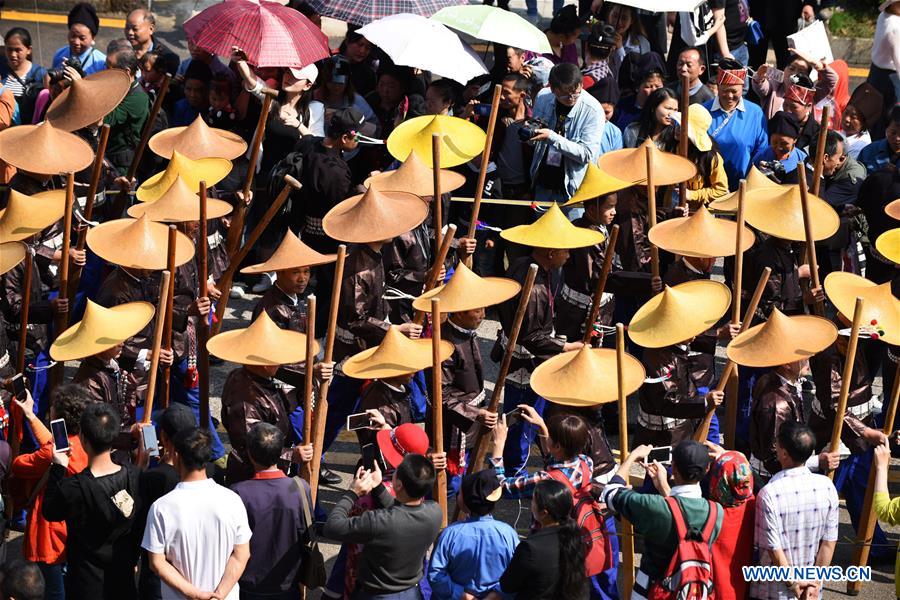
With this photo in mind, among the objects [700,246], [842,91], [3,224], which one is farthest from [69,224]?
[842,91]

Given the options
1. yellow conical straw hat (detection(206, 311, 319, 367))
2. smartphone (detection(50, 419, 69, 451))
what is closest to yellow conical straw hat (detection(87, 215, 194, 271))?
yellow conical straw hat (detection(206, 311, 319, 367))

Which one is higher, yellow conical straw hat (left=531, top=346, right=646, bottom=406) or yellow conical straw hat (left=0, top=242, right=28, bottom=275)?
yellow conical straw hat (left=531, top=346, right=646, bottom=406)

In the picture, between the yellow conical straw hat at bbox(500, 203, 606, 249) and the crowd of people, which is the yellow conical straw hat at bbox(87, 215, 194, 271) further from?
the yellow conical straw hat at bbox(500, 203, 606, 249)

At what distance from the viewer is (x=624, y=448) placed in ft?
23.8

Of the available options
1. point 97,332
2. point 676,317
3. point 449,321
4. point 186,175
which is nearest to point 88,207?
point 186,175

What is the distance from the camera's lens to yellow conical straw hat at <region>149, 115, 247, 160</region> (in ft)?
32.6

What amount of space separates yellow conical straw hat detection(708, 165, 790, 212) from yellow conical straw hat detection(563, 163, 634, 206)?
0.63m

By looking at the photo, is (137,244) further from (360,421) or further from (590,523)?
(590,523)

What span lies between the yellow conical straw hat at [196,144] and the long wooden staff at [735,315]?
3.77 metres

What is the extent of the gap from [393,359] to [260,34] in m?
4.23

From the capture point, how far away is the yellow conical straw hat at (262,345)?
299 inches

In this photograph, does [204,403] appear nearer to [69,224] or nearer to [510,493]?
[69,224]

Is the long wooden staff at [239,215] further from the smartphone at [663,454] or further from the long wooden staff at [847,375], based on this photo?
the long wooden staff at [847,375]

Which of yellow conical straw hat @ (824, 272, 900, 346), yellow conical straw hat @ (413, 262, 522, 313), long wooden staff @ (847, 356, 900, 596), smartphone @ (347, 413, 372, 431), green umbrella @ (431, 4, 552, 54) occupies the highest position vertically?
green umbrella @ (431, 4, 552, 54)
